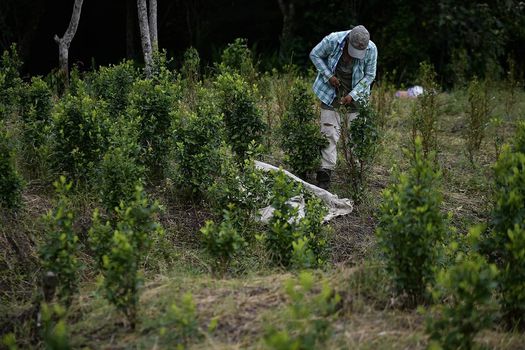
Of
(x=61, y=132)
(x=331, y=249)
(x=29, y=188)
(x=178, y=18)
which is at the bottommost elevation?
(x=331, y=249)

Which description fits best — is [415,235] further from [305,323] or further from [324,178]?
[324,178]

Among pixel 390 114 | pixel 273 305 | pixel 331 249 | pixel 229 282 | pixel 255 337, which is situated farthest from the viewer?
pixel 390 114

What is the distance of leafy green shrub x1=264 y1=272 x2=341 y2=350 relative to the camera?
2.74 metres

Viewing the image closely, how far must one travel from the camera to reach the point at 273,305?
3.60 m

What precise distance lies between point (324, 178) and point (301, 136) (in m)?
0.46

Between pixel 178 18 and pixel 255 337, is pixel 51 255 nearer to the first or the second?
pixel 255 337

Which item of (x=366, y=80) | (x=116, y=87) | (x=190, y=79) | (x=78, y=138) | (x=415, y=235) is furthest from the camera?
(x=190, y=79)

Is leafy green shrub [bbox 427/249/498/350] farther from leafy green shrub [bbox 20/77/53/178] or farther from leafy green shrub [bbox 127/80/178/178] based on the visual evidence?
leafy green shrub [bbox 20/77/53/178]

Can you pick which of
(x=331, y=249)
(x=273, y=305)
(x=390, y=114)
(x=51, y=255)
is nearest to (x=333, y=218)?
(x=331, y=249)

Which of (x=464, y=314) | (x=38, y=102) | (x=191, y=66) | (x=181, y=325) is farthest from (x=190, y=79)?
(x=464, y=314)

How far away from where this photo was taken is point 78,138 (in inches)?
212

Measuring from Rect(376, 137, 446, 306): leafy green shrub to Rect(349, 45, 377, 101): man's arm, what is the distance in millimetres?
2305

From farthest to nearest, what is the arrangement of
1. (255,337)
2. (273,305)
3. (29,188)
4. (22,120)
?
(22,120)
(29,188)
(273,305)
(255,337)

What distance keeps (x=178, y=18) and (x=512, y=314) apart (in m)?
10.9
